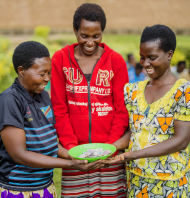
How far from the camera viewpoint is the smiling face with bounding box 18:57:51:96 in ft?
6.57

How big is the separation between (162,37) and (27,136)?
1339mm

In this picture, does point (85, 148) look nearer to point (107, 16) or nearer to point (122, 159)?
point (122, 159)

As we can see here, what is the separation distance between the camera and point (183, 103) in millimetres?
1954

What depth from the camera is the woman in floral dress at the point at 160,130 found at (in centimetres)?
201

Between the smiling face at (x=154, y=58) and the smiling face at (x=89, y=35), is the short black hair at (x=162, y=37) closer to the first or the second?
the smiling face at (x=154, y=58)

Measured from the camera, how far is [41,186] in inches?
80.1

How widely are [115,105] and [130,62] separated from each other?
7367 millimetres

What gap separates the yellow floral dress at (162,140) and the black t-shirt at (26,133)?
756 millimetres

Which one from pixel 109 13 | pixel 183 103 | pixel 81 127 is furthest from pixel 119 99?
pixel 109 13

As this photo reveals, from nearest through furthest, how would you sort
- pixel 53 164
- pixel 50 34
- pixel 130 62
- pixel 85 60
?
pixel 53 164 → pixel 85 60 → pixel 130 62 → pixel 50 34

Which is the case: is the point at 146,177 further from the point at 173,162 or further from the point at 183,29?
the point at 183,29

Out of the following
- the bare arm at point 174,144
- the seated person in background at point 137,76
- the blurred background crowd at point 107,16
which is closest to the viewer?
the bare arm at point 174,144

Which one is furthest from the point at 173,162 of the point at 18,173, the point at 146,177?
the point at 18,173

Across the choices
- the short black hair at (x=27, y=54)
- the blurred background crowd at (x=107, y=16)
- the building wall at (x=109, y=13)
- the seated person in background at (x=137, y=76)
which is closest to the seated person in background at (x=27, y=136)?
the short black hair at (x=27, y=54)
